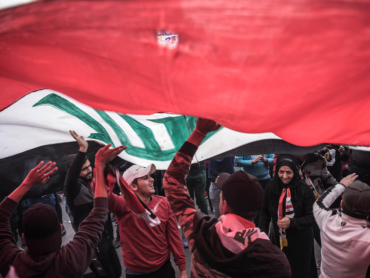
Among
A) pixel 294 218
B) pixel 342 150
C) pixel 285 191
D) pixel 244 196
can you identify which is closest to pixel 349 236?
pixel 294 218

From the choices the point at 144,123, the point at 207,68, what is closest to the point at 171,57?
the point at 207,68

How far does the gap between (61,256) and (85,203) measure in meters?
1.21

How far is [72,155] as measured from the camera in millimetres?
2377

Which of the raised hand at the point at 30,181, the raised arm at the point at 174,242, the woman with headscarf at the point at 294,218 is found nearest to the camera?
the raised hand at the point at 30,181

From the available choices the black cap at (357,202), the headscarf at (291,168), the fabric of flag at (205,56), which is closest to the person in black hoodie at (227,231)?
the fabric of flag at (205,56)

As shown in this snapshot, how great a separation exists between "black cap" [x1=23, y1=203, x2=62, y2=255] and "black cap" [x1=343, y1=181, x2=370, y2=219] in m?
1.94

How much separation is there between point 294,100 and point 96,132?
4.60 ft

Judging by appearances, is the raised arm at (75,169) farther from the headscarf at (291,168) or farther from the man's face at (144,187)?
the headscarf at (291,168)

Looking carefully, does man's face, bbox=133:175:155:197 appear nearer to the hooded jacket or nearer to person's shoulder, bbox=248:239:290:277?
Result: the hooded jacket

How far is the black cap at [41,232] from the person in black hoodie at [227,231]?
638 millimetres

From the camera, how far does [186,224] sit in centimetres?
138

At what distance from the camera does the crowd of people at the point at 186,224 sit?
1307 millimetres

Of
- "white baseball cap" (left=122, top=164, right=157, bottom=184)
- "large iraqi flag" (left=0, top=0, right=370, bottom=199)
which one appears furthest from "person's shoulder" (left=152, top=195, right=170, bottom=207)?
"large iraqi flag" (left=0, top=0, right=370, bottom=199)

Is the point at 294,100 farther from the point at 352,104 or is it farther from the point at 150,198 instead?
the point at 150,198
